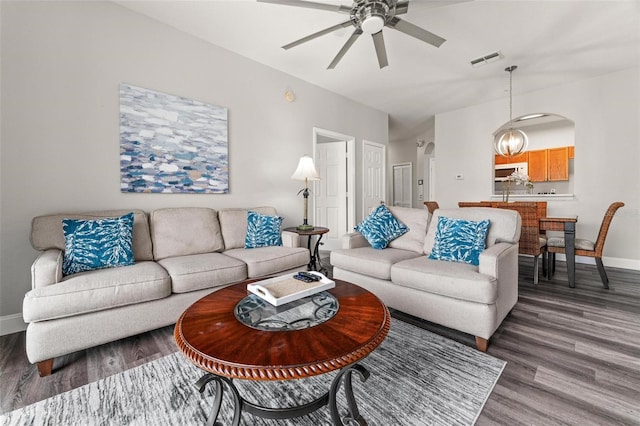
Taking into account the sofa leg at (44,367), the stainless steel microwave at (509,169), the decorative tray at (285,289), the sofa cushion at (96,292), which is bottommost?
the sofa leg at (44,367)

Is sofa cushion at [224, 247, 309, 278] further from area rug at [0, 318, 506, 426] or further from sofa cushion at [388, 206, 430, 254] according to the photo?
sofa cushion at [388, 206, 430, 254]

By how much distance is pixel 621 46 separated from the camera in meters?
3.15

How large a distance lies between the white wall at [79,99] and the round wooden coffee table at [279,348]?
1917 millimetres

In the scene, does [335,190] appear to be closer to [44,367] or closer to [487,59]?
[487,59]

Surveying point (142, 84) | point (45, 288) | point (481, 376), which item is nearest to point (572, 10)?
point (481, 376)

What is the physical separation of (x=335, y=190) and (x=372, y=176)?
2.73 ft

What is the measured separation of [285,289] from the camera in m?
1.43

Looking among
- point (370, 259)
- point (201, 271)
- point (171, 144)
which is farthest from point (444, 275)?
point (171, 144)

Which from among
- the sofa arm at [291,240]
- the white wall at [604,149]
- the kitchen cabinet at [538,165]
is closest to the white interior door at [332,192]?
the sofa arm at [291,240]

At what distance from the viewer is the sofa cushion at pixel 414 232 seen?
2758 mm

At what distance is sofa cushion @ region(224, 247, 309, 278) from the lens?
7.88 feet

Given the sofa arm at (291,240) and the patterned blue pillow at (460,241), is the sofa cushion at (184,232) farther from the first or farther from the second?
the patterned blue pillow at (460,241)

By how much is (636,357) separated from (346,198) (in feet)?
12.6

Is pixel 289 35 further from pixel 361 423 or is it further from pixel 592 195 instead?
pixel 592 195
